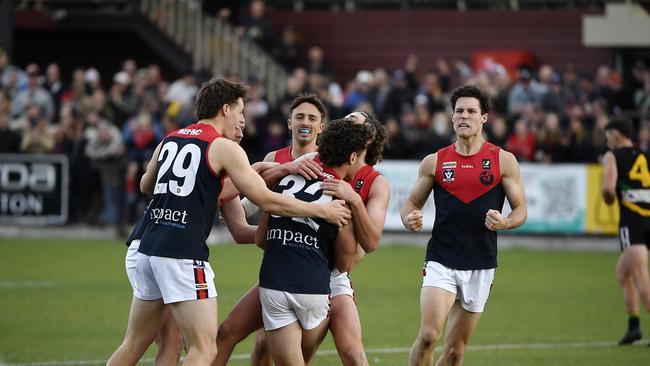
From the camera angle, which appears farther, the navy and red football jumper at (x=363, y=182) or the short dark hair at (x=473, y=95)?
the short dark hair at (x=473, y=95)

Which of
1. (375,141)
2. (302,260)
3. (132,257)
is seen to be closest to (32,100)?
(132,257)

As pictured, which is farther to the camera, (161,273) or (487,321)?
(487,321)

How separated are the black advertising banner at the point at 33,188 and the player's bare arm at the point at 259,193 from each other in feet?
57.7

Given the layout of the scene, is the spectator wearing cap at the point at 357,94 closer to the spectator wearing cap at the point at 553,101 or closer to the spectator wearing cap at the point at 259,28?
the spectator wearing cap at the point at 553,101

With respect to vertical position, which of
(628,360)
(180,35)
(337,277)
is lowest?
(628,360)

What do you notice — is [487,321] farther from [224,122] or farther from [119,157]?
[119,157]

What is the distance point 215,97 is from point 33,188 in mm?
17387

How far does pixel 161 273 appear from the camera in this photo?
873 cm

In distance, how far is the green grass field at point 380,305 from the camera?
513 inches

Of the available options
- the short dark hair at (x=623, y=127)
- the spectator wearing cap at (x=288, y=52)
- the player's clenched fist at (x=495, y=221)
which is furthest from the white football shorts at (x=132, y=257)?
the spectator wearing cap at (x=288, y=52)

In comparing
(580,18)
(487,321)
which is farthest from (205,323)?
(580,18)

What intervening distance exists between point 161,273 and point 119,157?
17.4 meters

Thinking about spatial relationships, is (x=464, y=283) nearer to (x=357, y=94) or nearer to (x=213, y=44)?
(x=357, y=94)

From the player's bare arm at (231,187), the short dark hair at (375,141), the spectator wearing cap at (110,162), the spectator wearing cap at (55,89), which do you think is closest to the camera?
the short dark hair at (375,141)
